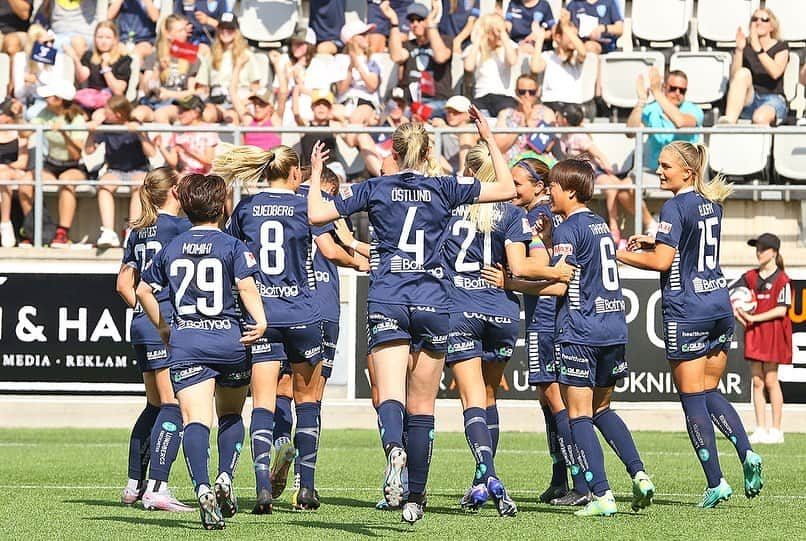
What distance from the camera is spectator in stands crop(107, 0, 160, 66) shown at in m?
19.4

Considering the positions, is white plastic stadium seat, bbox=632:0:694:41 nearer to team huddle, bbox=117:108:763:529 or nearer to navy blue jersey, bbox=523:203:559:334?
team huddle, bbox=117:108:763:529

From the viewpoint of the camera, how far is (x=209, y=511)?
24.9ft

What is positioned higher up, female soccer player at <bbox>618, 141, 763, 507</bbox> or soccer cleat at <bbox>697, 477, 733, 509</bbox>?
female soccer player at <bbox>618, 141, 763, 507</bbox>

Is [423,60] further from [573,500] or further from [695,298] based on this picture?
[573,500]

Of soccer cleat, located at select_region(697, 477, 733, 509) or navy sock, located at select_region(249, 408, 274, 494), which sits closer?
navy sock, located at select_region(249, 408, 274, 494)

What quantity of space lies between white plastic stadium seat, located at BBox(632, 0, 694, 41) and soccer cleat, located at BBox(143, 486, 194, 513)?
1207 centimetres

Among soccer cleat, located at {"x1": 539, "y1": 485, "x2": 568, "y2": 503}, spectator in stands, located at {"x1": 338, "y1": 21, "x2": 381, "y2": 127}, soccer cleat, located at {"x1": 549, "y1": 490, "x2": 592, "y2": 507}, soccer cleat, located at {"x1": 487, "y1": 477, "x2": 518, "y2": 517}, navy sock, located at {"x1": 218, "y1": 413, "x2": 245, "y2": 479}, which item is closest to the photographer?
navy sock, located at {"x1": 218, "y1": 413, "x2": 245, "y2": 479}

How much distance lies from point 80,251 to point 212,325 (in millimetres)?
9229

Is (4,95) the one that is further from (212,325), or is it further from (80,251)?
(212,325)

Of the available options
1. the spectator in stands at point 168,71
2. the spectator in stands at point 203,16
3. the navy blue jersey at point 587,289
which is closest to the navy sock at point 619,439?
the navy blue jersey at point 587,289

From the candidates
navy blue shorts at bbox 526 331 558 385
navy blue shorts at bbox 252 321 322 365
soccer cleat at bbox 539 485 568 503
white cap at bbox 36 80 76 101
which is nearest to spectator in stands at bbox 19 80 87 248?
white cap at bbox 36 80 76 101

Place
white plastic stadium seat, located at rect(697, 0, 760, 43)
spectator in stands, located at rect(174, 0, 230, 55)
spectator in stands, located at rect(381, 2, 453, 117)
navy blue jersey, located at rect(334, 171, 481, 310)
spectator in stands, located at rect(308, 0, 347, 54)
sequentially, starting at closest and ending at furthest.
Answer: navy blue jersey, located at rect(334, 171, 481, 310)
spectator in stands, located at rect(381, 2, 453, 117)
white plastic stadium seat, located at rect(697, 0, 760, 43)
spectator in stands, located at rect(174, 0, 230, 55)
spectator in stands, located at rect(308, 0, 347, 54)

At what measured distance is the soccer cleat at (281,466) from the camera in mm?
9055

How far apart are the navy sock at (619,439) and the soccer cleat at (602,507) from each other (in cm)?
21
